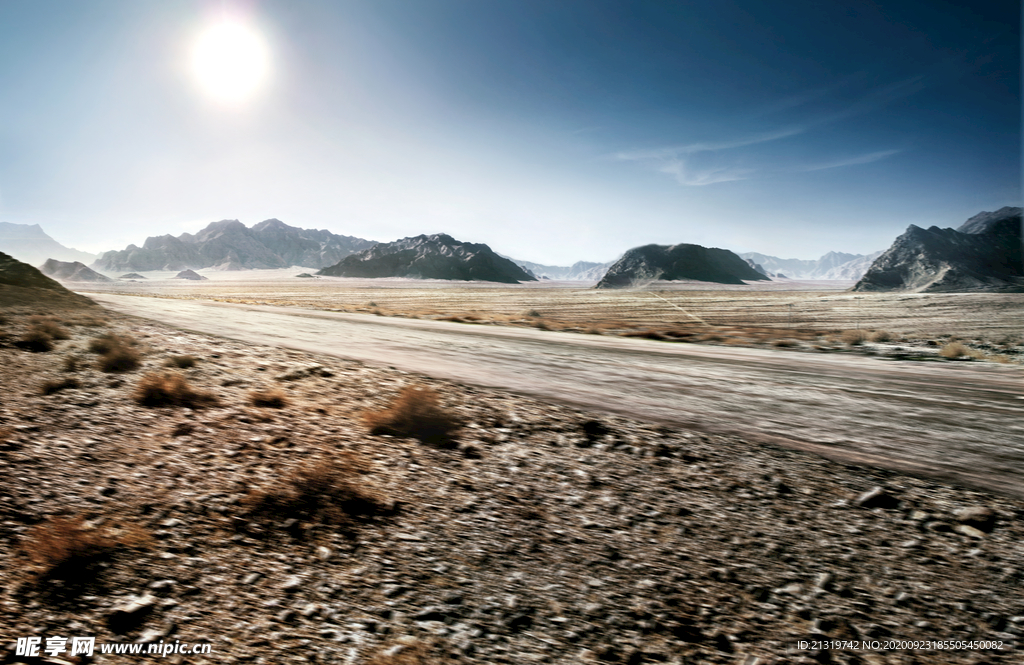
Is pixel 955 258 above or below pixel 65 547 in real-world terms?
above

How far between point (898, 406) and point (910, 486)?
3907 mm

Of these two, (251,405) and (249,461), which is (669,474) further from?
(251,405)

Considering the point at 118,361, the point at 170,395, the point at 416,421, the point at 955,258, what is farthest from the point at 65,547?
the point at 955,258

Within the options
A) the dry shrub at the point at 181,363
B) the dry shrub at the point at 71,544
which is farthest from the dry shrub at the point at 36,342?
the dry shrub at the point at 71,544

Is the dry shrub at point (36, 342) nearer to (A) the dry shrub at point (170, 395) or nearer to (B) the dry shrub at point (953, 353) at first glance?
(A) the dry shrub at point (170, 395)

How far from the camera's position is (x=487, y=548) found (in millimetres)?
3627

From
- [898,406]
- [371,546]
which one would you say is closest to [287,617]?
[371,546]

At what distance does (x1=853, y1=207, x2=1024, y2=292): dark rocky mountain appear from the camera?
330 ft

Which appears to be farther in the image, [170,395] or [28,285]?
[28,285]

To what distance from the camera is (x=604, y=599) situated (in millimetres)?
3113

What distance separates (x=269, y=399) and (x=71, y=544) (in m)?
3.78

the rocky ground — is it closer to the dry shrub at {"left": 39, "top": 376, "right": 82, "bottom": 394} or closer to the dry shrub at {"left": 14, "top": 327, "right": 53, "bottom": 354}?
the dry shrub at {"left": 39, "top": 376, "right": 82, "bottom": 394}

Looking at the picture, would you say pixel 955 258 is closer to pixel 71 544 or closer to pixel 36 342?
pixel 71 544

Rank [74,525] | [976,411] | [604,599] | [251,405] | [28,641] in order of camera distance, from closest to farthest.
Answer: [28,641]
[604,599]
[74,525]
[251,405]
[976,411]
